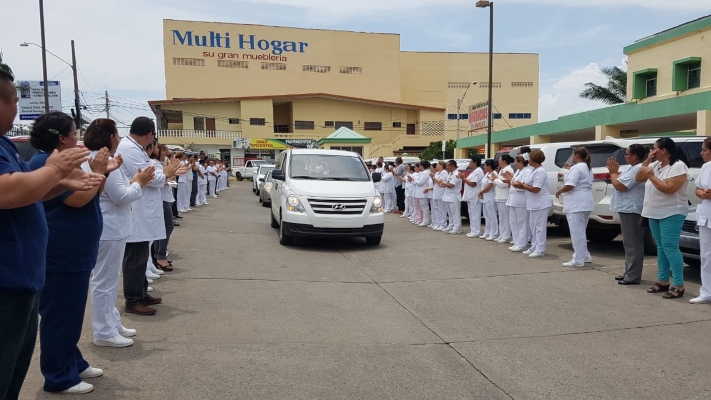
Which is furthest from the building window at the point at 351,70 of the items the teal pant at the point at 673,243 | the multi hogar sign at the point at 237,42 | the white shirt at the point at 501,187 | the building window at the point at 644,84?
the teal pant at the point at 673,243

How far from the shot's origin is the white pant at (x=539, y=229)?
9844mm

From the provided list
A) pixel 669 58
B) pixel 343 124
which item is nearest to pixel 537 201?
pixel 669 58

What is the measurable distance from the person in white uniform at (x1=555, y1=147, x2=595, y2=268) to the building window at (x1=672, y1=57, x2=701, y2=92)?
62.1 ft

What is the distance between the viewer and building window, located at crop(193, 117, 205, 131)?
55.5m

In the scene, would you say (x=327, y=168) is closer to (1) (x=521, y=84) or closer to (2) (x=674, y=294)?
(2) (x=674, y=294)

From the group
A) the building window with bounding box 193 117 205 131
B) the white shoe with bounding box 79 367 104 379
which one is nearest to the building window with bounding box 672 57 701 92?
the white shoe with bounding box 79 367 104 379

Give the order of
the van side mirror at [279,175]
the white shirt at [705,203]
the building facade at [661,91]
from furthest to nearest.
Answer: the building facade at [661,91] < the van side mirror at [279,175] < the white shirt at [705,203]

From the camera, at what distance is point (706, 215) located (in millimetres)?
6363

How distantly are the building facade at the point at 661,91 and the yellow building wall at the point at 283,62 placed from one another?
1505 inches

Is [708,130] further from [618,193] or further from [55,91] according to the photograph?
[55,91]

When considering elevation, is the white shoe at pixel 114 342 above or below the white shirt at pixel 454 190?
below

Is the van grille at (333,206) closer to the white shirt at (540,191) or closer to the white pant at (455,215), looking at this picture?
the white shirt at (540,191)

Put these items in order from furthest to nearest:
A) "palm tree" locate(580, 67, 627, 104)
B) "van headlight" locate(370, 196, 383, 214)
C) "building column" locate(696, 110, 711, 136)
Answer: "palm tree" locate(580, 67, 627, 104) → "building column" locate(696, 110, 711, 136) → "van headlight" locate(370, 196, 383, 214)

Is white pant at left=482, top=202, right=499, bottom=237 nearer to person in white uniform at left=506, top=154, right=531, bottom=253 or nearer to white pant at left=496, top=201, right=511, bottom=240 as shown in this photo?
white pant at left=496, top=201, right=511, bottom=240
